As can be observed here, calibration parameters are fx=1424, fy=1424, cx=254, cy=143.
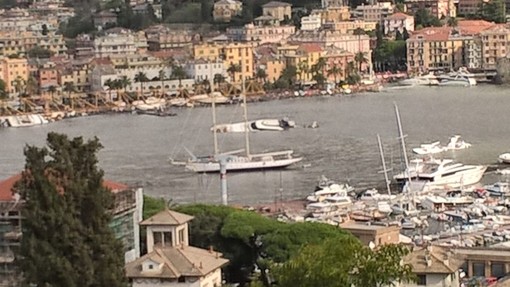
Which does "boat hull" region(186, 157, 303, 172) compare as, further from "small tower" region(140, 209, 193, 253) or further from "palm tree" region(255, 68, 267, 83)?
"palm tree" region(255, 68, 267, 83)

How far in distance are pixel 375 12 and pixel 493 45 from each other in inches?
157

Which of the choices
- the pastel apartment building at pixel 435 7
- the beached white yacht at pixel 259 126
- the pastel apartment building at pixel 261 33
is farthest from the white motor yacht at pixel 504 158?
the pastel apartment building at pixel 435 7

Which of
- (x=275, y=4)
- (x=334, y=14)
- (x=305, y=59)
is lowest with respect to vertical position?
(x=305, y=59)

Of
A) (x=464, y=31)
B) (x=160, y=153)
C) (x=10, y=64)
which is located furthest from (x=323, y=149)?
(x=464, y=31)

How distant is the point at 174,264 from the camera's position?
4781mm

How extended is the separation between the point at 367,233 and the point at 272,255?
35.3 inches

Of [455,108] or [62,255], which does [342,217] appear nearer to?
[62,255]

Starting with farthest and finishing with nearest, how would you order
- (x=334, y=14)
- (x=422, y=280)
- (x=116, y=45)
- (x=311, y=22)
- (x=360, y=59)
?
(x=334, y=14), (x=311, y=22), (x=116, y=45), (x=360, y=59), (x=422, y=280)

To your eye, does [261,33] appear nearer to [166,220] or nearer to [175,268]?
[166,220]

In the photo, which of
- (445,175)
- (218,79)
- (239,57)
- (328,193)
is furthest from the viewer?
(239,57)

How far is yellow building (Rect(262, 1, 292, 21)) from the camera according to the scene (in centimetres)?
2873

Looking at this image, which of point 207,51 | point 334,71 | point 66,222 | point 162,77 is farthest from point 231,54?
point 66,222

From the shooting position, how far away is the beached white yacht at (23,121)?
18500 mm

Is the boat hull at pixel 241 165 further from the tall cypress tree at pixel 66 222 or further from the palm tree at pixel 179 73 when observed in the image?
the palm tree at pixel 179 73
